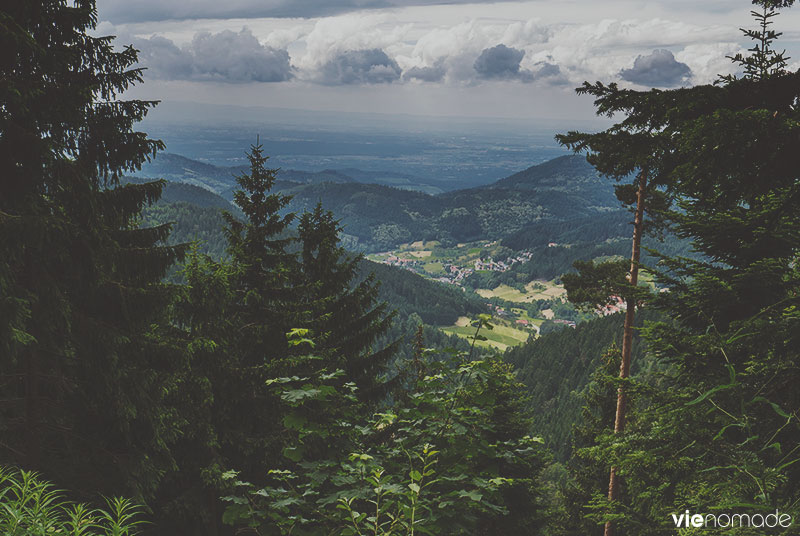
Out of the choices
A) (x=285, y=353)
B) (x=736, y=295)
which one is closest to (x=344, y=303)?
(x=285, y=353)

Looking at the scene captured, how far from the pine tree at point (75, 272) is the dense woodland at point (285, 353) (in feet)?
0.11

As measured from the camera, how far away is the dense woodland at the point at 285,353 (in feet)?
9.75

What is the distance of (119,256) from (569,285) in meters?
12.9

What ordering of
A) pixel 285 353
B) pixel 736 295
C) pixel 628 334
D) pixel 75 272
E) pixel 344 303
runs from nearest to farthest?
pixel 736 295 → pixel 75 272 → pixel 285 353 → pixel 628 334 → pixel 344 303

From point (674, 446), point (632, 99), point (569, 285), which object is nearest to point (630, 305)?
point (569, 285)

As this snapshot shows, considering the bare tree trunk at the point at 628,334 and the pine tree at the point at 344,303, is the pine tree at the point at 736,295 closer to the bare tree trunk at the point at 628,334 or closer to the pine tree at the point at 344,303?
the bare tree trunk at the point at 628,334

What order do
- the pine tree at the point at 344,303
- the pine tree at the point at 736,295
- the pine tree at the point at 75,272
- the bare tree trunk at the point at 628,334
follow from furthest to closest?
the pine tree at the point at 344,303
the bare tree trunk at the point at 628,334
the pine tree at the point at 75,272
the pine tree at the point at 736,295

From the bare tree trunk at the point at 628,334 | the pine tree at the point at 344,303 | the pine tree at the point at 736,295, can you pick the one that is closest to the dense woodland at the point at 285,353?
the pine tree at the point at 736,295

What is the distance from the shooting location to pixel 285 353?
11.4 meters

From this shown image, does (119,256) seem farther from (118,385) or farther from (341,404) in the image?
(341,404)

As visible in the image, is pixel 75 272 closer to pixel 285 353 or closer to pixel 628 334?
pixel 285 353

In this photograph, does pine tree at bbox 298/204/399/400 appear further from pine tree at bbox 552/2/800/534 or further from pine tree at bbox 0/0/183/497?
pine tree at bbox 552/2/800/534

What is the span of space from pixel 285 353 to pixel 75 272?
5624 mm

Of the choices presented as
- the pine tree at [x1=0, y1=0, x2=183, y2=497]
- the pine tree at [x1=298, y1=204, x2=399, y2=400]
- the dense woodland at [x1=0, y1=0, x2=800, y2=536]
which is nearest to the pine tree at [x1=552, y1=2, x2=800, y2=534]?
the dense woodland at [x1=0, y1=0, x2=800, y2=536]
